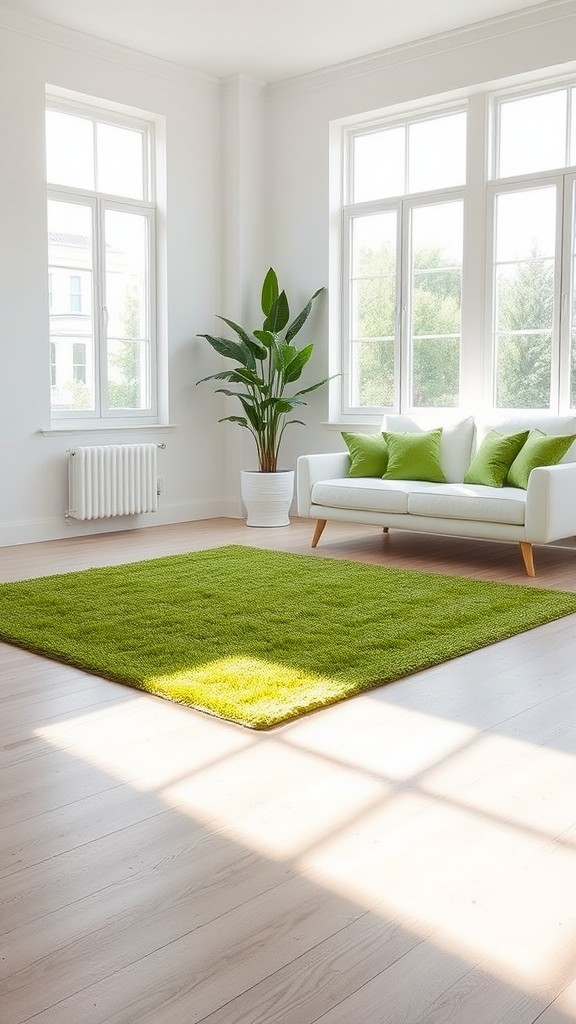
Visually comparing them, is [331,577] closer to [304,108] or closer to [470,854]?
[470,854]

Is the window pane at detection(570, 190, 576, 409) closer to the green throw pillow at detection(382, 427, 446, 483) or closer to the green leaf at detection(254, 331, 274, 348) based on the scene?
the green throw pillow at detection(382, 427, 446, 483)

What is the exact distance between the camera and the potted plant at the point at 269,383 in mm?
6844

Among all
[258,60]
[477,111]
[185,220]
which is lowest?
[185,220]

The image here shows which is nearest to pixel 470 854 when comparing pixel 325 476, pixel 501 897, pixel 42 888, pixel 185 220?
pixel 501 897

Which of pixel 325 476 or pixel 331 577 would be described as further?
pixel 325 476

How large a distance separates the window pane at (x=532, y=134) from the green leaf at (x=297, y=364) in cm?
171

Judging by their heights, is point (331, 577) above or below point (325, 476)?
below

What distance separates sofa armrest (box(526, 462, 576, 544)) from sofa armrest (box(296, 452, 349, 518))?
148 cm

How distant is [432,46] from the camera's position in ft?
20.9

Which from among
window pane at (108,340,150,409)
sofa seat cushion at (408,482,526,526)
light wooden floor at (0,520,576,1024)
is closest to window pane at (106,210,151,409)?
window pane at (108,340,150,409)

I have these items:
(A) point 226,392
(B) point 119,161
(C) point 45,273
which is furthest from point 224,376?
(B) point 119,161

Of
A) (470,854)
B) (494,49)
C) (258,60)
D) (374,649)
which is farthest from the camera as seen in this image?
(258,60)

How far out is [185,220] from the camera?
7.14 m

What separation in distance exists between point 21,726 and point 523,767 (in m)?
1.43
